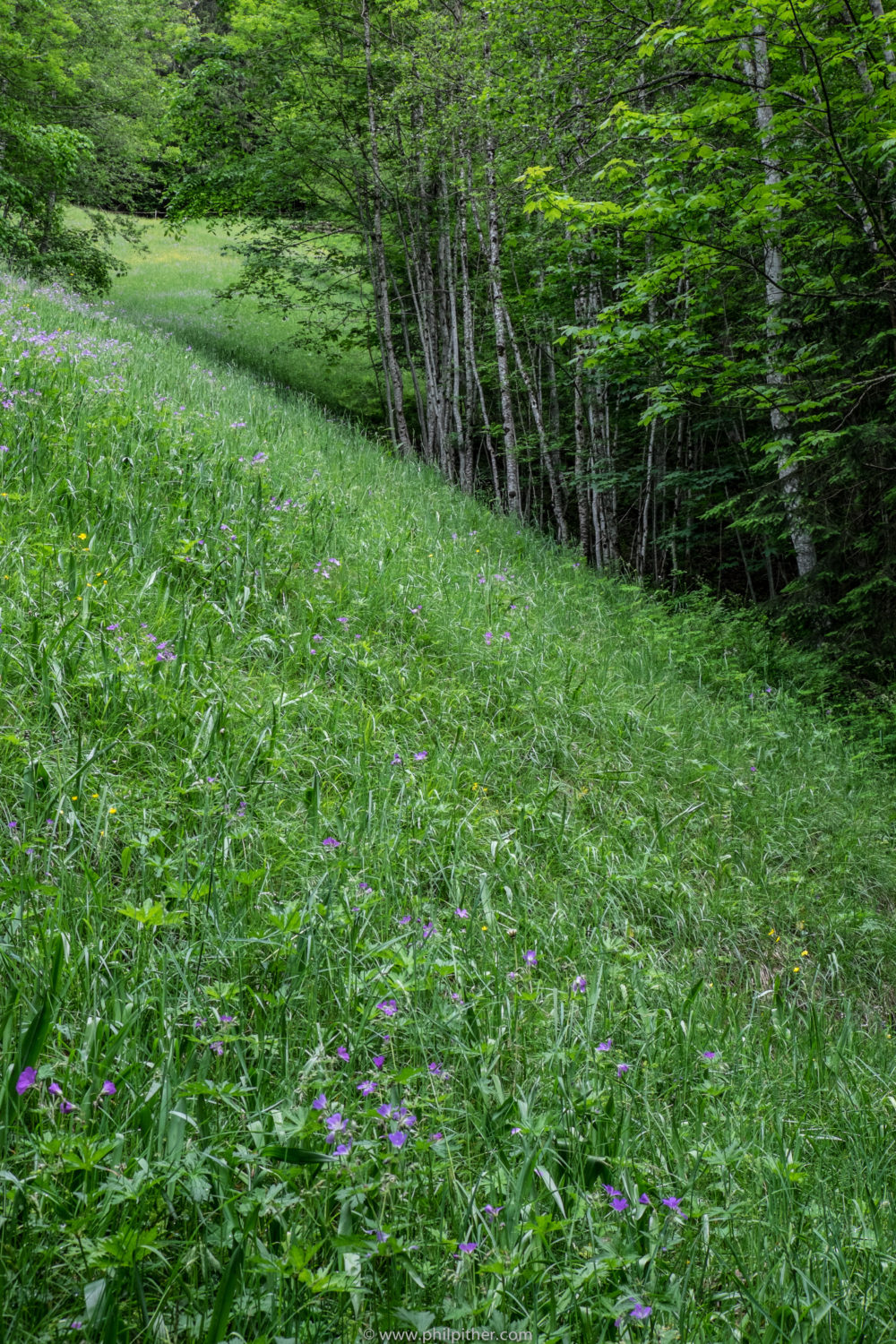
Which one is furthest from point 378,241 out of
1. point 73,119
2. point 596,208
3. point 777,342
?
point 73,119

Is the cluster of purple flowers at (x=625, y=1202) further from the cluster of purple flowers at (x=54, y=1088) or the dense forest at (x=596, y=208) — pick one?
the dense forest at (x=596, y=208)

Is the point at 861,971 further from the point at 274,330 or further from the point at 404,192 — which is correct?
the point at 274,330

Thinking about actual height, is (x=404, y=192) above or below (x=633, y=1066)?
above

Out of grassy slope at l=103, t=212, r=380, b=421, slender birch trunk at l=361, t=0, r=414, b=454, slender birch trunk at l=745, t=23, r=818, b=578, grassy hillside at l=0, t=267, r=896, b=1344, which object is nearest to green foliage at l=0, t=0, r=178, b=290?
grassy slope at l=103, t=212, r=380, b=421

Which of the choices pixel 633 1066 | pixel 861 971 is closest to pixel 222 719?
pixel 633 1066

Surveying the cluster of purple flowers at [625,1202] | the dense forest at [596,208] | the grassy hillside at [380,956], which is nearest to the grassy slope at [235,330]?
the dense forest at [596,208]

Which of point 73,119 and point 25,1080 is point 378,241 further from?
point 25,1080

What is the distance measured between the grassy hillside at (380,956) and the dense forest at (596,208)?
3.21 metres

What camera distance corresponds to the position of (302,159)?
12492mm

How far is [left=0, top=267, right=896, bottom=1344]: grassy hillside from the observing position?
139cm

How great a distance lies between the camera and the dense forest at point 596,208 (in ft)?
19.9

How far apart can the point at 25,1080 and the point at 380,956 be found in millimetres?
1003

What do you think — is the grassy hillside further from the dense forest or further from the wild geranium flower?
the dense forest

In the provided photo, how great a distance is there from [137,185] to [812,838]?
21.1 metres
